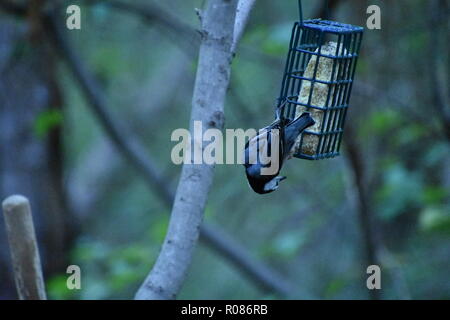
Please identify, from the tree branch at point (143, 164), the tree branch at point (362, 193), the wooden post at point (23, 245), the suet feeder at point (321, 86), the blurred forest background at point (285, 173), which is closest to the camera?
the wooden post at point (23, 245)

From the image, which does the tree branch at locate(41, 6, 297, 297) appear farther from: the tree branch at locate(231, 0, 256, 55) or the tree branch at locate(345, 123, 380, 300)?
the tree branch at locate(231, 0, 256, 55)

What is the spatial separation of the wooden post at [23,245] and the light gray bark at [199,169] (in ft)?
1.74

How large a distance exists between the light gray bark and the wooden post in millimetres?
532

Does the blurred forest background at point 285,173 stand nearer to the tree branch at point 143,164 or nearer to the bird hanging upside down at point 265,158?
the tree branch at point 143,164

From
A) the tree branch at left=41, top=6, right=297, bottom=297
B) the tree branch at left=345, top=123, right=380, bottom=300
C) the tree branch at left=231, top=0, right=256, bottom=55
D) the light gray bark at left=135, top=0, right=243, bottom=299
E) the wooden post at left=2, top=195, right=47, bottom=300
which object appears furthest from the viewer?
the tree branch at left=41, top=6, right=297, bottom=297

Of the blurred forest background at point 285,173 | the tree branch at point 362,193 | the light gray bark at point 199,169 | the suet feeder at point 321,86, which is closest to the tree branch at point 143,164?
the blurred forest background at point 285,173

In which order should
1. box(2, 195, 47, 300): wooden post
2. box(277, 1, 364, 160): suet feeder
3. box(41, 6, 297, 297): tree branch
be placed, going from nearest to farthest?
box(2, 195, 47, 300): wooden post → box(277, 1, 364, 160): suet feeder → box(41, 6, 297, 297): tree branch

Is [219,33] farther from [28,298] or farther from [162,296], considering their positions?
[28,298]

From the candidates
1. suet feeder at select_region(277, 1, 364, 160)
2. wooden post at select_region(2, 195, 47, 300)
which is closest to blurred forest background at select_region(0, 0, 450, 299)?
suet feeder at select_region(277, 1, 364, 160)

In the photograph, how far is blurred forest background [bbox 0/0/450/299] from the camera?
513 centimetres

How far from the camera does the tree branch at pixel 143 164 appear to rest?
555 cm

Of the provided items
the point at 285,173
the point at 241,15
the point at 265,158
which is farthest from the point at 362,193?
the point at 241,15

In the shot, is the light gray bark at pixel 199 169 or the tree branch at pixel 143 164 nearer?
the light gray bark at pixel 199 169

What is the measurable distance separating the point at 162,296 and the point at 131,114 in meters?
6.04
